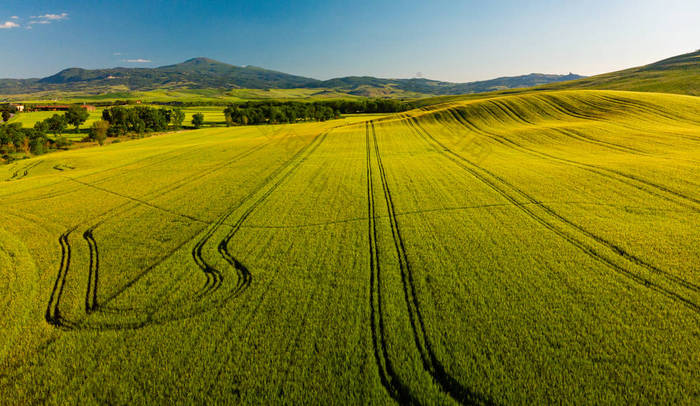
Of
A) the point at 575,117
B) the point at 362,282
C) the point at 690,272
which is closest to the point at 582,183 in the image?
the point at 690,272

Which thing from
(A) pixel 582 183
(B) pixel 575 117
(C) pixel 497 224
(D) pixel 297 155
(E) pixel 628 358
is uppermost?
(B) pixel 575 117

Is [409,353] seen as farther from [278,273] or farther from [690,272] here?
[690,272]

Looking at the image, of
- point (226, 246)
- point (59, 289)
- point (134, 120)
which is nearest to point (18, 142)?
point (134, 120)

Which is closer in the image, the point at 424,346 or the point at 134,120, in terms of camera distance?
the point at 424,346

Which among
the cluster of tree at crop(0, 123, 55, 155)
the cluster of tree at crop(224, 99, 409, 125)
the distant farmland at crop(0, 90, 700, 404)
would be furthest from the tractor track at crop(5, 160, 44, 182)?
the cluster of tree at crop(224, 99, 409, 125)

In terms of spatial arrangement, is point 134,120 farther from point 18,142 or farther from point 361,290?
point 361,290

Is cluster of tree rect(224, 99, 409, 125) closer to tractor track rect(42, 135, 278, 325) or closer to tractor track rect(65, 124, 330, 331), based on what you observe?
tractor track rect(42, 135, 278, 325)
